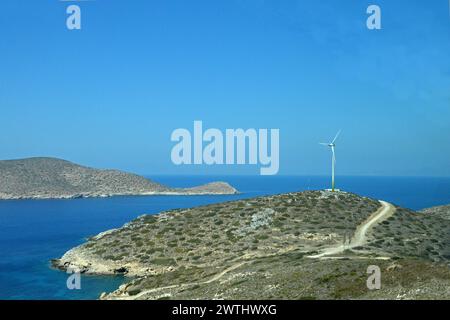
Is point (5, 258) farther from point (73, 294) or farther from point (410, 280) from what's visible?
point (410, 280)

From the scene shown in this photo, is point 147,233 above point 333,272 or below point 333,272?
below

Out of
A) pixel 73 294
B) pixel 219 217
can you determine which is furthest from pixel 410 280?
pixel 219 217

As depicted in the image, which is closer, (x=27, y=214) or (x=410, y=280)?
(x=410, y=280)
